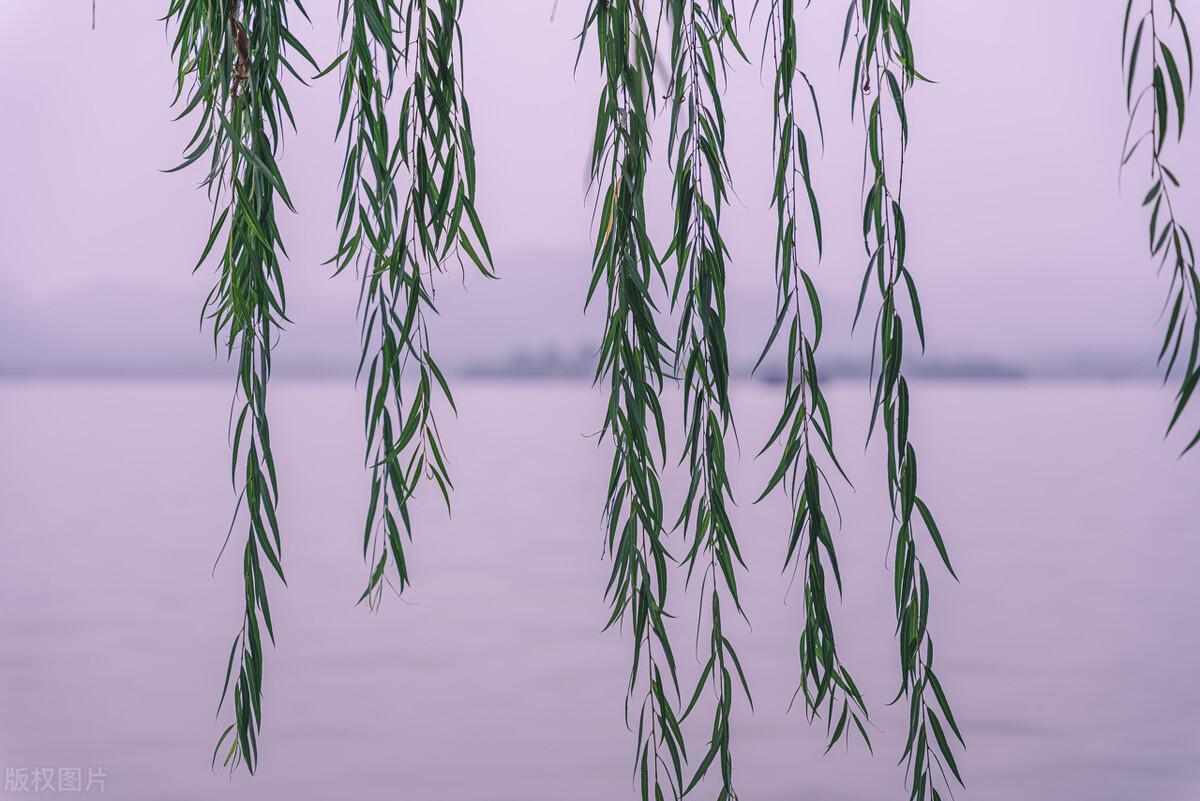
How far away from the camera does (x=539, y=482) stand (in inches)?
199

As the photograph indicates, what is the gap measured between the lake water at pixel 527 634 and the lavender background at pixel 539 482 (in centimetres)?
1

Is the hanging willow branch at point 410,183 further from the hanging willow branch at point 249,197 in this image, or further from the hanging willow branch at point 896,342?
the hanging willow branch at point 896,342

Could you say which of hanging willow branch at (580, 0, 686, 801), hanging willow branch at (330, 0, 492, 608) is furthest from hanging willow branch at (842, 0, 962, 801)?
hanging willow branch at (330, 0, 492, 608)

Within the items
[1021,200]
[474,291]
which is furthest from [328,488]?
[1021,200]

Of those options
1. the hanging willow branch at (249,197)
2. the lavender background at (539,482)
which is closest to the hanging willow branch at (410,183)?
the hanging willow branch at (249,197)

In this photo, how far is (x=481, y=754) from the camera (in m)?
2.43

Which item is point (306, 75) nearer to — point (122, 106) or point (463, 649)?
point (122, 106)

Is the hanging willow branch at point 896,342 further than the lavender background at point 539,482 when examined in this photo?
No

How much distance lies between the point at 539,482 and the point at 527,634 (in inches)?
82.0

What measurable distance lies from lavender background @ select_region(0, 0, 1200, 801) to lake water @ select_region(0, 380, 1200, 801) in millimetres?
12

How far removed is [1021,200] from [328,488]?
3.15m

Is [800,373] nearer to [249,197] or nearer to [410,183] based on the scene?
[410,183]

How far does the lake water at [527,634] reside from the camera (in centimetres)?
239

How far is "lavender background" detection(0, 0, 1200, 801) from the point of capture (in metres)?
2.49
